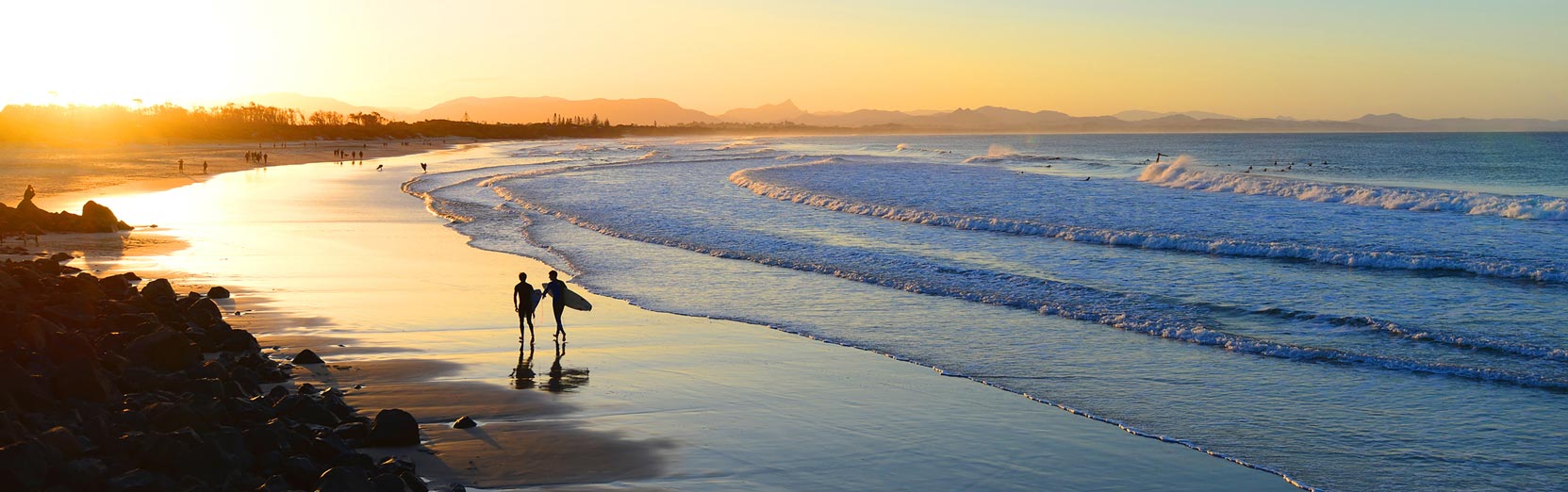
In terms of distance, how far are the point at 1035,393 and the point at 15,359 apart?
918 cm

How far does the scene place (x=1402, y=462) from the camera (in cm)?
891

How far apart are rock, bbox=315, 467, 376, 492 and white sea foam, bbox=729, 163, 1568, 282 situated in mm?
19305

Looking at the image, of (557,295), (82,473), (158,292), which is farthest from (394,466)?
(158,292)

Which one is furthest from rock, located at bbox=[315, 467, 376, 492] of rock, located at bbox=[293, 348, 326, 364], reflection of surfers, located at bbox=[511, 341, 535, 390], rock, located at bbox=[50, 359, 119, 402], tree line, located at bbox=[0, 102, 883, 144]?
tree line, located at bbox=[0, 102, 883, 144]

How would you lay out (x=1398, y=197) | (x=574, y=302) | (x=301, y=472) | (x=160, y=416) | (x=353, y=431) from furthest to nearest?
(x=1398, y=197)
(x=574, y=302)
(x=353, y=431)
(x=160, y=416)
(x=301, y=472)

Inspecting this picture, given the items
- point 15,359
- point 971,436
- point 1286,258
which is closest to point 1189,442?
point 971,436

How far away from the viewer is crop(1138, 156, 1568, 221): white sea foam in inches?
1246

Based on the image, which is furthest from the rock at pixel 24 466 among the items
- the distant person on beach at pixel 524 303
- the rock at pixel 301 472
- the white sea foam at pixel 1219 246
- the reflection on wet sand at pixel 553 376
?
the white sea foam at pixel 1219 246

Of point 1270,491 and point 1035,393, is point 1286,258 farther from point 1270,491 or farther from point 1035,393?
point 1270,491

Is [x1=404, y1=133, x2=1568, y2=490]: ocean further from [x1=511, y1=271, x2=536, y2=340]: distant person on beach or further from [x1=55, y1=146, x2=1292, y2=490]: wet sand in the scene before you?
[x1=511, y1=271, x2=536, y2=340]: distant person on beach

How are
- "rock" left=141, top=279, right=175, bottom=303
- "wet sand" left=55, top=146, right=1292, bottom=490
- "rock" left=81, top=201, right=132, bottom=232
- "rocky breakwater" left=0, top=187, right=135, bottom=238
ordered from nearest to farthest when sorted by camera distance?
"wet sand" left=55, top=146, right=1292, bottom=490 < "rock" left=141, top=279, right=175, bottom=303 < "rocky breakwater" left=0, top=187, right=135, bottom=238 < "rock" left=81, top=201, right=132, bottom=232

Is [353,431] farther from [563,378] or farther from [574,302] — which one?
[574,302]

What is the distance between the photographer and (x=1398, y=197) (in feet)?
121

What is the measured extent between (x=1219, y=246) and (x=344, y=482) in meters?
20.6
